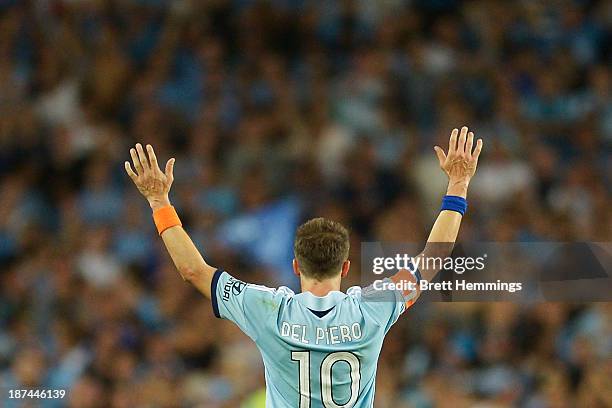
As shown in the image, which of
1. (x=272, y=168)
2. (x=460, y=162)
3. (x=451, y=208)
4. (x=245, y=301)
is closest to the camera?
(x=245, y=301)

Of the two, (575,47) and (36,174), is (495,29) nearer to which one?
(575,47)

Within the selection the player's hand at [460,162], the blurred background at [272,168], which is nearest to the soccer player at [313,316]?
the player's hand at [460,162]

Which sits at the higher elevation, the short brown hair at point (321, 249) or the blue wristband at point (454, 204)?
the blue wristband at point (454, 204)

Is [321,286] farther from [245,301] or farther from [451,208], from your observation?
[451,208]

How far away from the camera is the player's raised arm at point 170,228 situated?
304 centimetres

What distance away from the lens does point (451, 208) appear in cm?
319

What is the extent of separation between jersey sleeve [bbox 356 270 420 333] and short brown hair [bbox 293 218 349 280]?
0.15 m

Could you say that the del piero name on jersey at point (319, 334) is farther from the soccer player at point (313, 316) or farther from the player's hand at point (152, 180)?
the player's hand at point (152, 180)

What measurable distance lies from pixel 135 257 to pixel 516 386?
296 cm

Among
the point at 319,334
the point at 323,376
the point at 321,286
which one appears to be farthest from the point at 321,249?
the point at 323,376

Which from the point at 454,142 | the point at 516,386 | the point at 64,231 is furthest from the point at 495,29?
the point at 454,142

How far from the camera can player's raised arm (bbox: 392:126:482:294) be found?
10.3 ft

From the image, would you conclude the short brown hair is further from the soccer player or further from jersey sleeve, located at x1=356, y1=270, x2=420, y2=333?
jersey sleeve, located at x1=356, y1=270, x2=420, y2=333

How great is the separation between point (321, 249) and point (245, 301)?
298 millimetres
